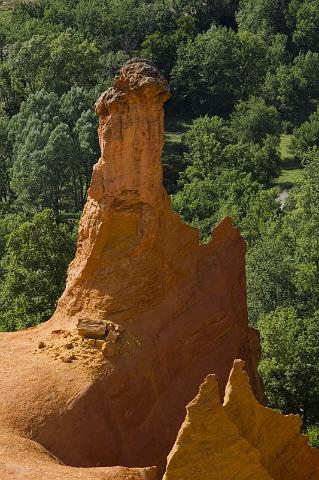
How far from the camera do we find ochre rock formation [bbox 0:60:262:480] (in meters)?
25.7

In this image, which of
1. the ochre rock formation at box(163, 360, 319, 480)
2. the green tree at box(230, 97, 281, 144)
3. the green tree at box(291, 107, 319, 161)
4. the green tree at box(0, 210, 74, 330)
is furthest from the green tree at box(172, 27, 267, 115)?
the ochre rock formation at box(163, 360, 319, 480)

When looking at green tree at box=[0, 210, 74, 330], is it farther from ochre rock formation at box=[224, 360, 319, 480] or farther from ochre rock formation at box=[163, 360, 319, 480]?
ochre rock formation at box=[163, 360, 319, 480]

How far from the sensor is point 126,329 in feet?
91.6

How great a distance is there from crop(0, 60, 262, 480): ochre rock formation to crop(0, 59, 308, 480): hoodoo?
0.04 metres

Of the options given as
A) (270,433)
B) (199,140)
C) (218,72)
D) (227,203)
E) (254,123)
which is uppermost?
(218,72)

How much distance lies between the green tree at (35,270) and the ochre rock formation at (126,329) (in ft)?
55.4

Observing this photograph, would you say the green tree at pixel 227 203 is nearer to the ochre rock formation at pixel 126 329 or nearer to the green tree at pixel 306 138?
the green tree at pixel 306 138

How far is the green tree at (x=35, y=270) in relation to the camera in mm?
48062

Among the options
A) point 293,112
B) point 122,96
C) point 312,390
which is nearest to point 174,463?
point 122,96

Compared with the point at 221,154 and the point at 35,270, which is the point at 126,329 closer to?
the point at 35,270

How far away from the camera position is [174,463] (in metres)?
19.9

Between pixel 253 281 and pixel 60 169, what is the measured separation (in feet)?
110

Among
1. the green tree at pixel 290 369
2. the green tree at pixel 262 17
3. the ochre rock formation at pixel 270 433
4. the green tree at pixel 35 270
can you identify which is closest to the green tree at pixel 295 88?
the green tree at pixel 262 17

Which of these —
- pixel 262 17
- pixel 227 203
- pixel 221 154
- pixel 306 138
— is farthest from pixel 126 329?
pixel 262 17
